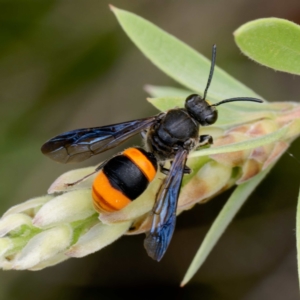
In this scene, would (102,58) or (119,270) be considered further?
(102,58)

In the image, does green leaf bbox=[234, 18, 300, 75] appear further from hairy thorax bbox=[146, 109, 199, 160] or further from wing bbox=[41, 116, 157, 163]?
wing bbox=[41, 116, 157, 163]

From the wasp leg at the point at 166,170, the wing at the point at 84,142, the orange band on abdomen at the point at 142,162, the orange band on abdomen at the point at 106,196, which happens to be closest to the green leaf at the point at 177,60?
the wing at the point at 84,142

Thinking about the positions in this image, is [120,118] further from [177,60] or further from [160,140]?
[160,140]

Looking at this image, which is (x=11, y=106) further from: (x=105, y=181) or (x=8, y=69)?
(x=105, y=181)

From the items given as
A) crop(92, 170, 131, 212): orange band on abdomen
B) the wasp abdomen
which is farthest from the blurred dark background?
crop(92, 170, 131, 212): orange band on abdomen

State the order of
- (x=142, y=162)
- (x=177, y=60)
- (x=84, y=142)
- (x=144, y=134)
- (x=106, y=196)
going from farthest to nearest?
(x=177, y=60)
(x=144, y=134)
(x=84, y=142)
(x=142, y=162)
(x=106, y=196)

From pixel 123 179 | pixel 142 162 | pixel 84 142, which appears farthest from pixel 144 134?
pixel 123 179

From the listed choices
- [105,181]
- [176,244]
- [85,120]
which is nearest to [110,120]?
[85,120]
